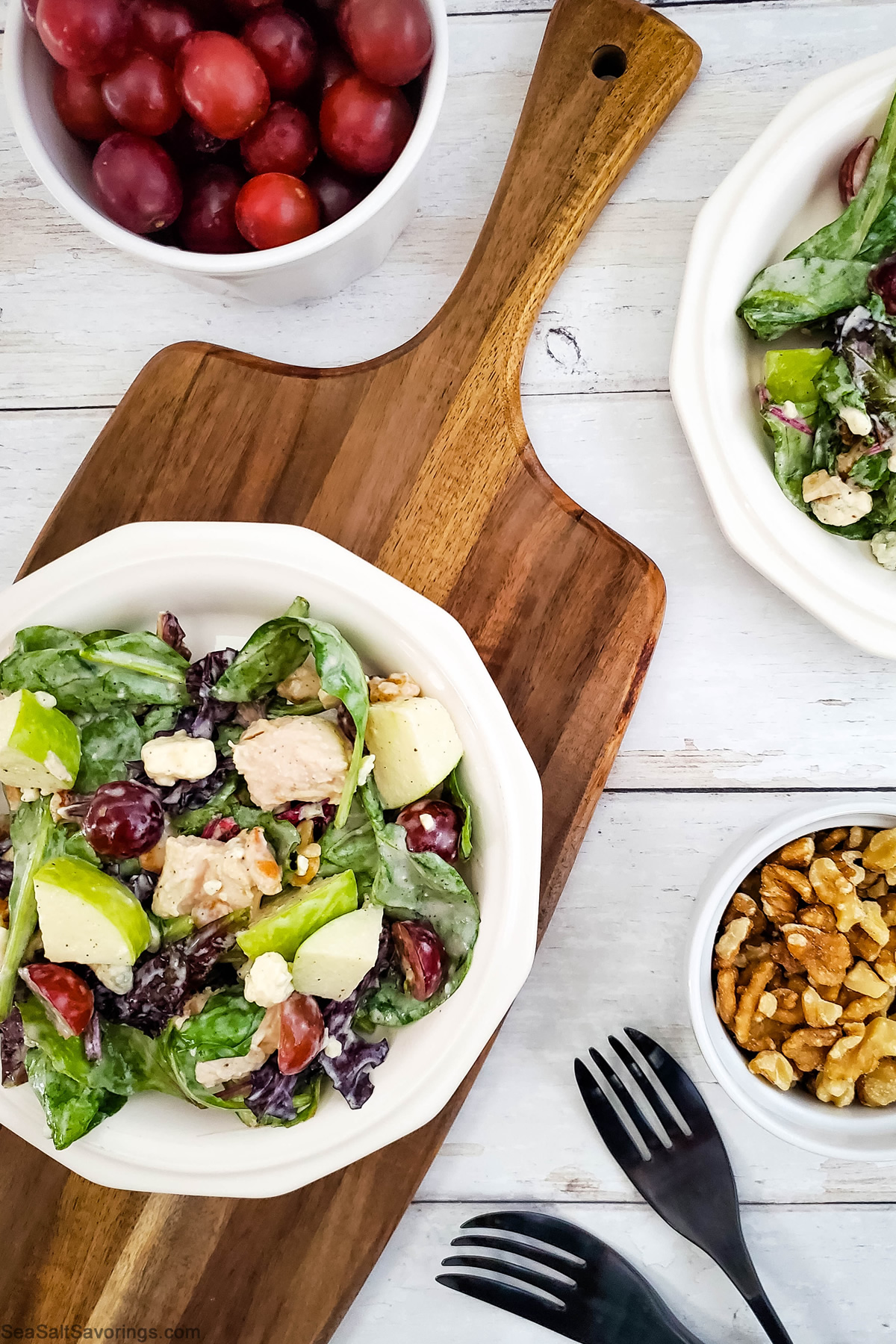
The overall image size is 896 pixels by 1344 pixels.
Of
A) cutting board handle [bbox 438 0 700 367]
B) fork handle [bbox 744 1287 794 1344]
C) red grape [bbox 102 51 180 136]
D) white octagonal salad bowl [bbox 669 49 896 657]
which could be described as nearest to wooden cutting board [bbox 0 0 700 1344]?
cutting board handle [bbox 438 0 700 367]

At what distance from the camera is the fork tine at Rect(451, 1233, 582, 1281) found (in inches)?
37.6

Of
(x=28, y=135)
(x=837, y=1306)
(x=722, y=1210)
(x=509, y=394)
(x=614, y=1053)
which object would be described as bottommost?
(x=837, y=1306)

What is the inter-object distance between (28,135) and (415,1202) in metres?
1.08

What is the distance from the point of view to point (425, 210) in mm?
958

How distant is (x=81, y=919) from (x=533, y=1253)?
61 cm

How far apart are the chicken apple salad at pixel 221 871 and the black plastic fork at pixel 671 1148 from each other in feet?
0.97

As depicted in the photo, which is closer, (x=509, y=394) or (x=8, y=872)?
(x=8, y=872)

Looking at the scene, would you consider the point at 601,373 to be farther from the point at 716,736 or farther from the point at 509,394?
the point at 716,736

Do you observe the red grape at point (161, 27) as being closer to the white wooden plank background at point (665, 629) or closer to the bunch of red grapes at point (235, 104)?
the bunch of red grapes at point (235, 104)

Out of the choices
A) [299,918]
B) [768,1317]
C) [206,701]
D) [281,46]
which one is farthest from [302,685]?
[768,1317]

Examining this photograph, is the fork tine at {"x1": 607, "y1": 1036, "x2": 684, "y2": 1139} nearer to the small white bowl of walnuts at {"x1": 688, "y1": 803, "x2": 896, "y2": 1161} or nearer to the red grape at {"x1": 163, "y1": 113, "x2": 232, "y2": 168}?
the small white bowl of walnuts at {"x1": 688, "y1": 803, "x2": 896, "y2": 1161}

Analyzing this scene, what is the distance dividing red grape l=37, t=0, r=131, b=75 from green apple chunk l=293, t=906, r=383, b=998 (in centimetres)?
71

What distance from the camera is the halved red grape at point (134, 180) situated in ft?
2.45

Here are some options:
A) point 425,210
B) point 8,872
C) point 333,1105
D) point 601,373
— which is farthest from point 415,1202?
point 425,210
